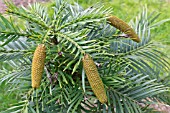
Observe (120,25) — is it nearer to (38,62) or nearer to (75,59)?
(75,59)

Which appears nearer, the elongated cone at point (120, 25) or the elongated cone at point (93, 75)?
the elongated cone at point (93, 75)

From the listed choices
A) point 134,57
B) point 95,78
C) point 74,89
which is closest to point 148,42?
point 134,57

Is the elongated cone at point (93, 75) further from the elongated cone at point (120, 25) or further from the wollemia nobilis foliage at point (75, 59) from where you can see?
the elongated cone at point (120, 25)

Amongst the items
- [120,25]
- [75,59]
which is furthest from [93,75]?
[120,25]

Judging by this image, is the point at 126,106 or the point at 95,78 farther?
the point at 126,106

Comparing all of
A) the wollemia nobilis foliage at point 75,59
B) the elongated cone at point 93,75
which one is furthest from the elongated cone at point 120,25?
the elongated cone at point 93,75

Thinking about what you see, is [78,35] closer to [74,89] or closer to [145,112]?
[74,89]

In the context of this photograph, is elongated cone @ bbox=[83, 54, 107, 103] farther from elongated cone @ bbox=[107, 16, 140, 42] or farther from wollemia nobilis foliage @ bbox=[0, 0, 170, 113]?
elongated cone @ bbox=[107, 16, 140, 42]

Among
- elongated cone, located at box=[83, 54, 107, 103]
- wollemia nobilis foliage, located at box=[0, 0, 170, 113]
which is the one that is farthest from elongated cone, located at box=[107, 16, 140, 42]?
elongated cone, located at box=[83, 54, 107, 103]

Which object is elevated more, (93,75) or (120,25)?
(120,25)
